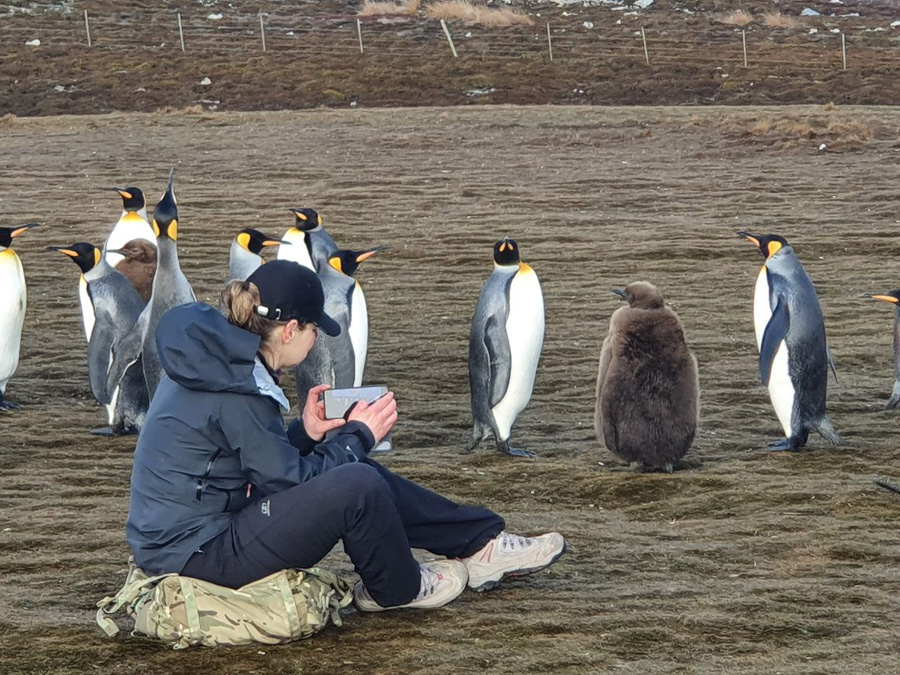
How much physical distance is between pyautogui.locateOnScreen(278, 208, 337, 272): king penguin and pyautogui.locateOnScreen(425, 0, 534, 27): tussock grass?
2306 centimetres

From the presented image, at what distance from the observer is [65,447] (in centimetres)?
671

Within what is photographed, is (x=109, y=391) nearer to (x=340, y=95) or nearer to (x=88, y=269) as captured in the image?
(x=88, y=269)

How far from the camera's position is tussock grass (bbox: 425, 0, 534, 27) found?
104 ft

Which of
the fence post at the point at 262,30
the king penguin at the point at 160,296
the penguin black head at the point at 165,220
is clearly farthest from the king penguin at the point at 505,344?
the fence post at the point at 262,30

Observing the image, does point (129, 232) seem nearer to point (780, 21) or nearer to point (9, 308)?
point (9, 308)

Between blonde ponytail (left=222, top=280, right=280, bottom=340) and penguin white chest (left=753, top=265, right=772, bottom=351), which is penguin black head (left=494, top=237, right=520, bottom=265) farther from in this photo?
blonde ponytail (left=222, top=280, right=280, bottom=340)

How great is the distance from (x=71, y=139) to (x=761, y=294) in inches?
488

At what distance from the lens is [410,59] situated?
86.6ft

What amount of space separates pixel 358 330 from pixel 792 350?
2278mm

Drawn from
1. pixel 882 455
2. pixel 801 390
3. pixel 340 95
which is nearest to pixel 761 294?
pixel 801 390

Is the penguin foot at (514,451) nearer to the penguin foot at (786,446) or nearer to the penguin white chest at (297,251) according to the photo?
the penguin foot at (786,446)

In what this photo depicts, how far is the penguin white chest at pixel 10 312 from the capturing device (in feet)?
26.0

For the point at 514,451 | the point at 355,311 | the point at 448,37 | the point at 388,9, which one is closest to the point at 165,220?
the point at 355,311

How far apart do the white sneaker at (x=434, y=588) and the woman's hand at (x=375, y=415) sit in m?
0.46
